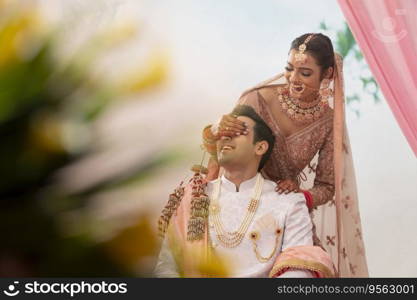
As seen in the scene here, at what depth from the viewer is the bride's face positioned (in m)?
1.92

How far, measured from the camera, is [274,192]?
75.4 inches

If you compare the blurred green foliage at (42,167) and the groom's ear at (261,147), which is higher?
the groom's ear at (261,147)

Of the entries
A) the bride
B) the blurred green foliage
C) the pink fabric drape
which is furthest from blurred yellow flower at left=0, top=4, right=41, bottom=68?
the pink fabric drape

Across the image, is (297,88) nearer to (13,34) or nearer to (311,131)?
(311,131)

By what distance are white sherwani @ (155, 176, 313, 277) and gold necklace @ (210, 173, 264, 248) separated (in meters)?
0.01

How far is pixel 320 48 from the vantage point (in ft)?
6.30

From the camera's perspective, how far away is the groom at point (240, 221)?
1.88 metres

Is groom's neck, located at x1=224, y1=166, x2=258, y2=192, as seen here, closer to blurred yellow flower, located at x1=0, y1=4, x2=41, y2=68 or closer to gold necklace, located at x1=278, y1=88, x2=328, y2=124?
gold necklace, located at x1=278, y1=88, x2=328, y2=124

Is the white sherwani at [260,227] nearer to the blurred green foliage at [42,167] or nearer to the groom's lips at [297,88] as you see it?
the groom's lips at [297,88]

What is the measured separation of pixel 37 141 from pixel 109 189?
51mm

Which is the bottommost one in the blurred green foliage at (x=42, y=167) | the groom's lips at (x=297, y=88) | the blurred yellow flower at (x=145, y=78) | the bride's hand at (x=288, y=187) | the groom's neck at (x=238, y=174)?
the blurred green foliage at (x=42, y=167)

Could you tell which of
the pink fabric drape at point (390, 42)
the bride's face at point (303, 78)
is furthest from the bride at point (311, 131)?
the pink fabric drape at point (390, 42)

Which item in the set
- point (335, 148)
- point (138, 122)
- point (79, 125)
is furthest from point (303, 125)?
point (79, 125)

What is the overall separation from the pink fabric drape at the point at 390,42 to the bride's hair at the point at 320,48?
0.34ft
